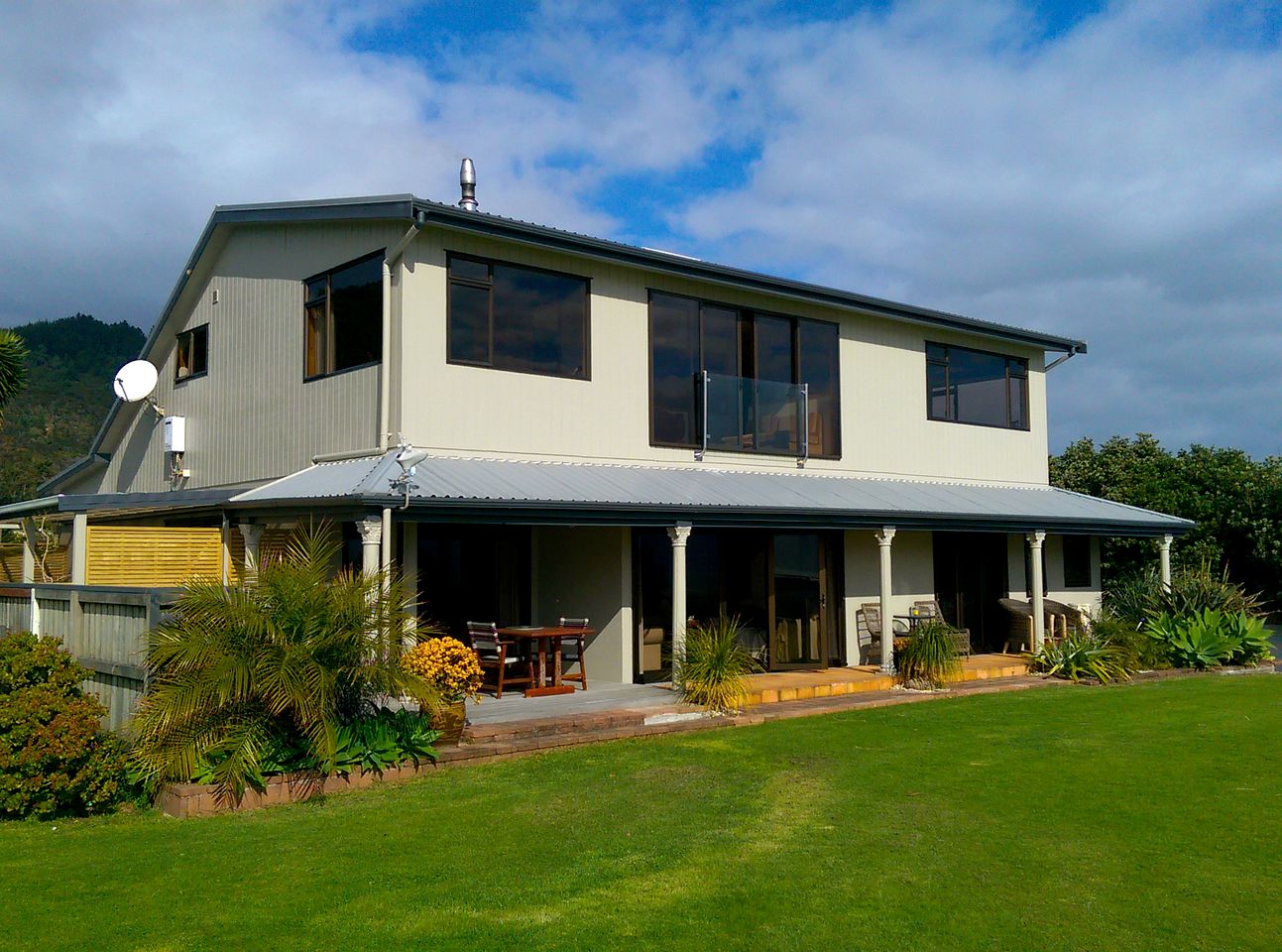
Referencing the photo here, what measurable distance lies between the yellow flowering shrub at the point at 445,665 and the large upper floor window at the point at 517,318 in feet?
13.7

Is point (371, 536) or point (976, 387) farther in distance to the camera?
point (976, 387)

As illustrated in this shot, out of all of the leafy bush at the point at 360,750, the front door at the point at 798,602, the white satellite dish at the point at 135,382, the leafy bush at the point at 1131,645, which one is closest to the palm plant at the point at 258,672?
the leafy bush at the point at 360,750

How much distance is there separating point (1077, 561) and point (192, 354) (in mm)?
16910

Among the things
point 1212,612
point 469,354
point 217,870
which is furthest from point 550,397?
point 1212,612

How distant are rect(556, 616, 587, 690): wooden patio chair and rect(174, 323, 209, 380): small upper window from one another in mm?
7542

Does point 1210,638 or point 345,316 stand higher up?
point 345,316

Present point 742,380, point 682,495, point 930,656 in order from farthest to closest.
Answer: point 742,380
point 930,656
point 682,495

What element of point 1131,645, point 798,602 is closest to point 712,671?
point 798,602

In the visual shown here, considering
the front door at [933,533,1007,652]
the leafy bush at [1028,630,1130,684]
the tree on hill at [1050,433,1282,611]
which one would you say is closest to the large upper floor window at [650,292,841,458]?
the front door at [933,533,1007,652]

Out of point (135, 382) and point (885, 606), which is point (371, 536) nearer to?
point (885, 606)

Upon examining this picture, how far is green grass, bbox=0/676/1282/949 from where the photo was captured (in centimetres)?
569

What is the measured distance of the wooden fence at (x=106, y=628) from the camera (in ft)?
29.7

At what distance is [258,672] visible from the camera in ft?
28.0

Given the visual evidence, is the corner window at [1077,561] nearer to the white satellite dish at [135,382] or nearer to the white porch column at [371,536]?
the white porch column at [371,536]
